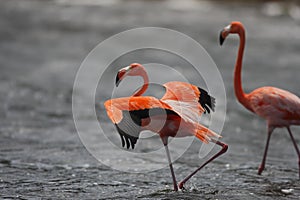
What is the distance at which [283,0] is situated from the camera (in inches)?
903

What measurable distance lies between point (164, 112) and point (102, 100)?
5.70 meters

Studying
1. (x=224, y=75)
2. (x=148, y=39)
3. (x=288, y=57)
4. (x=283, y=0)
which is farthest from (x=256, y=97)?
(x=283, y=0)

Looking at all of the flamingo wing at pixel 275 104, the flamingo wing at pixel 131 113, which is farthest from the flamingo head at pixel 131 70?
the flamingo wing at pixel 275 104

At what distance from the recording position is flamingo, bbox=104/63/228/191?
5539 mm

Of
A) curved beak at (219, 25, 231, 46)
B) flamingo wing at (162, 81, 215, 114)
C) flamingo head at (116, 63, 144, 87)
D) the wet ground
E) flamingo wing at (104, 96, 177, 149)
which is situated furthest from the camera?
curved beak at (219, 25, 231, 46)

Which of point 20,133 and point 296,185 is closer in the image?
point 296,185

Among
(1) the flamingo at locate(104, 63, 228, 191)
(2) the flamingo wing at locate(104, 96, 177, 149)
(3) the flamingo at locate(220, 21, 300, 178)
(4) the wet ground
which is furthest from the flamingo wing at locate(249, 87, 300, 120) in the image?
(2) the flamingo wing at locate(104, 96, 177, 149)

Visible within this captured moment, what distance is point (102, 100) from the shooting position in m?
11.6

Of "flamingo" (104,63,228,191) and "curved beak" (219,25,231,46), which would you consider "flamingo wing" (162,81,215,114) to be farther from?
"curved beak" (219,25,231,46)

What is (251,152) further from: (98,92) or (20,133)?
(98,92)

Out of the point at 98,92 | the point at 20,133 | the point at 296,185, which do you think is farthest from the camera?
the point at 98,92

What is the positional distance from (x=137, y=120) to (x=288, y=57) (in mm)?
10140

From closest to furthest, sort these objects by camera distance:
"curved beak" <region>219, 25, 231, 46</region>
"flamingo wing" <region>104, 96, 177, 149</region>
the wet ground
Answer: "flamingo wing" <region>104, 96, 177, 149</region>
the wet ground
"curved beak" <region>219, 25, 231, 46</region>

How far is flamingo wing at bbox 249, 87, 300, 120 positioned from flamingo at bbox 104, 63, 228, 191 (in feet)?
3.23
